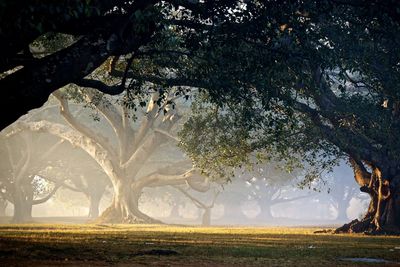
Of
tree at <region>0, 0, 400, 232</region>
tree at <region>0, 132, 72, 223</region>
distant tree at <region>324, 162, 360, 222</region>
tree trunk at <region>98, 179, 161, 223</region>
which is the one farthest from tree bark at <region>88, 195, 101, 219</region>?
distant tree at <region>324, 162, 360, 222</region>

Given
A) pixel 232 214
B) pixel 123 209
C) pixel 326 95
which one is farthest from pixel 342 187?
pixel 326 95

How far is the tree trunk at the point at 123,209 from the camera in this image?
4184cm

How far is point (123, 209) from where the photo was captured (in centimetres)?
4256

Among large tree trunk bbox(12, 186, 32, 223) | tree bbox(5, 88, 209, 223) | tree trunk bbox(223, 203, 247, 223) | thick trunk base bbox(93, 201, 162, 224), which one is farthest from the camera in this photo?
tree trunk bbox(223, 203, 247, 223)

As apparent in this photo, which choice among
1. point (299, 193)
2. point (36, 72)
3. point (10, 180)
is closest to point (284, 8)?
point (36, 72)

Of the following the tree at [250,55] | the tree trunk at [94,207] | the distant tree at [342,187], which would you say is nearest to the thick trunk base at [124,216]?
the tree at [250,55]

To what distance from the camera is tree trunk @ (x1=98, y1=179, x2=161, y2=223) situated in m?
41.8

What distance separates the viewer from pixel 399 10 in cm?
1305

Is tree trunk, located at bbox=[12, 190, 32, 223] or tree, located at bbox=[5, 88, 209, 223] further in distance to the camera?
tree trunk, located at bbox=[12, 190, 32, 223]

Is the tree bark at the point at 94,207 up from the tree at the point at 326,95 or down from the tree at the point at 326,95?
down

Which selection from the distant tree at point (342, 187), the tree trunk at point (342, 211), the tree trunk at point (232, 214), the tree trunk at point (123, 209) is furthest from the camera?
the tree trunk at point (342, 211)

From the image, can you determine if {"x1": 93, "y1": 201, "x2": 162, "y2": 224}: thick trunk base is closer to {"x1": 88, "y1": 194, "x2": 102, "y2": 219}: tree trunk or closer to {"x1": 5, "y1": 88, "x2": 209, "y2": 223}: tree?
{"x1": 5, "y1": 88, "x2": 209, "y2": 223}: tree

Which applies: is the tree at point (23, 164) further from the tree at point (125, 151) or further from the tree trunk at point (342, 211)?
the tree trunk at point (342, 211)

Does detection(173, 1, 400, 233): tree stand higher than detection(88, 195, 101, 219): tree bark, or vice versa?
detection(173, 1, 400, 233): tree
